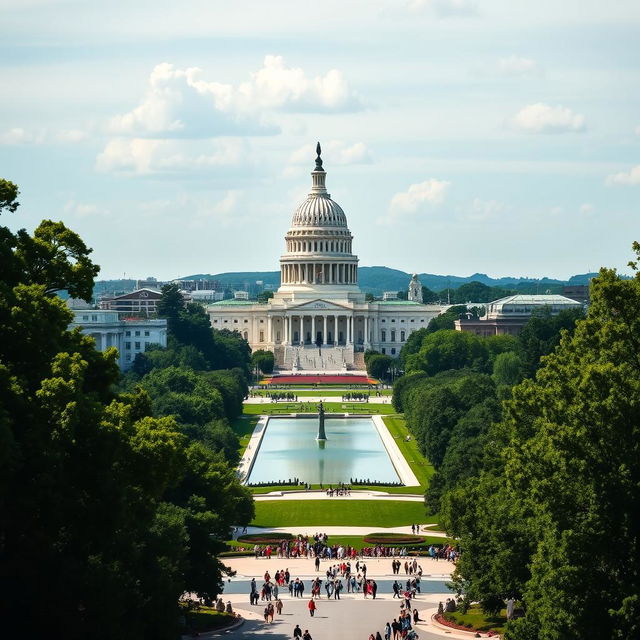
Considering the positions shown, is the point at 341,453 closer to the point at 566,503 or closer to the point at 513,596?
the point at 513,596

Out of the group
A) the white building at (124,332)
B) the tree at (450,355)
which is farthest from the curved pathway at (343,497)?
the white building at (124,332)

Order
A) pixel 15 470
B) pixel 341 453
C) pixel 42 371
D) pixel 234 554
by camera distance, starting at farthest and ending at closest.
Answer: pixel 341 453
pixel 234 554
pixel 42 371
pixel 15 470

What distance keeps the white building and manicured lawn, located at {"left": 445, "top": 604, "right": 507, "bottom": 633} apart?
103 m

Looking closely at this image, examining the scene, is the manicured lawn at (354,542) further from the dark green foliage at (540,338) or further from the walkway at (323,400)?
the walkway at (323,400)

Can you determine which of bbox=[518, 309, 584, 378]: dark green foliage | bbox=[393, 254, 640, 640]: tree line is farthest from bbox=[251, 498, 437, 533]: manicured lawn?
bbox=[393, 254, 640, 640]: tree line

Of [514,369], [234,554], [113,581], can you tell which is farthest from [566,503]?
[514,369]

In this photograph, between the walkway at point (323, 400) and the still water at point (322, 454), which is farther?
the walkway at point (323, 400)

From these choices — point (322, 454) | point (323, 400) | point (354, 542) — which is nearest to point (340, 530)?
point (354, 542)

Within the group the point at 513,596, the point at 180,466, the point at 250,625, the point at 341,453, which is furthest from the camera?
the point at 341,453

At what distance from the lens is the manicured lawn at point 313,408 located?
12862 centimetres

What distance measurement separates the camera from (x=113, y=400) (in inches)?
1473

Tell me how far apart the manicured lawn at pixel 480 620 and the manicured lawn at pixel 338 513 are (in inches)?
764

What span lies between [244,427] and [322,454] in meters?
16.9

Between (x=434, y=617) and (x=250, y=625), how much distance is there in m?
5.73
